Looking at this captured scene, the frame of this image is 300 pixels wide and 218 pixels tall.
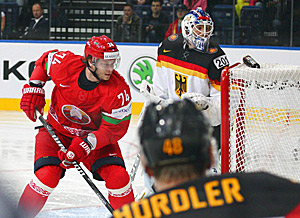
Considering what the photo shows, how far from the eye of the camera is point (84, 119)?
286 cm

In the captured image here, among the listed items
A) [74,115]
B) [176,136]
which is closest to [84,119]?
[74,115]

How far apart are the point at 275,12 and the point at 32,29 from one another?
2670 mm

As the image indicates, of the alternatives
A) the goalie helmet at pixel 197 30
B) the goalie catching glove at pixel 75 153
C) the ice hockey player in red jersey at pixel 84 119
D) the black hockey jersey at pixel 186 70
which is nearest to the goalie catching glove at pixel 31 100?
the ice hockey player in red jersey at pixel 84 119

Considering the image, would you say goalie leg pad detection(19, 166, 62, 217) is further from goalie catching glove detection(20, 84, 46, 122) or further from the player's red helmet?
the player's red helmet

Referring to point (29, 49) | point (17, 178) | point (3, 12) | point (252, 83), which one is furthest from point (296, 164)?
point (3, 12)

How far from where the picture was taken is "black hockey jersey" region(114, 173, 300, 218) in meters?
1.03

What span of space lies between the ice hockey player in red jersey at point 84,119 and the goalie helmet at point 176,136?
1609 mm

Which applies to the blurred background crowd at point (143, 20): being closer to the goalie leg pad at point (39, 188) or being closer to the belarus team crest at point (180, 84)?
the belarus team crest at point (180, 84)

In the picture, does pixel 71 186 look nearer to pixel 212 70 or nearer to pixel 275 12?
pixel 212 70

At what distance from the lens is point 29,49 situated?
672 cm

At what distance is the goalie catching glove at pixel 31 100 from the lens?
2.88 m

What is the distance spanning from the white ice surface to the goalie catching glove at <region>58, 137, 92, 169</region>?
0.27 m

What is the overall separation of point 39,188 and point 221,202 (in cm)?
173

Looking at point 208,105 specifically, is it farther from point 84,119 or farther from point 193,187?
point 193,187
